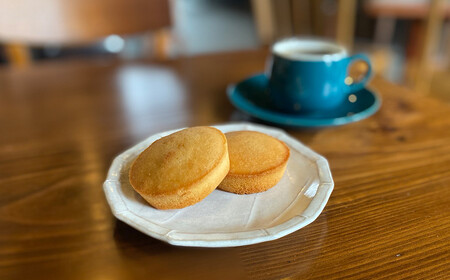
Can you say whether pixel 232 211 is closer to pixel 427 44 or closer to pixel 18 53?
pixel 18 53

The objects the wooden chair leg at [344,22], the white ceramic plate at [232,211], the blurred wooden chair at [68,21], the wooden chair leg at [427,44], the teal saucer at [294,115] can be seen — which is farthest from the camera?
the wooden chair leg at [344,22]

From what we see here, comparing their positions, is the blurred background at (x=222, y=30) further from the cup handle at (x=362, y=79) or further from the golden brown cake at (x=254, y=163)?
the golden brown cake at (x=254, y=163)

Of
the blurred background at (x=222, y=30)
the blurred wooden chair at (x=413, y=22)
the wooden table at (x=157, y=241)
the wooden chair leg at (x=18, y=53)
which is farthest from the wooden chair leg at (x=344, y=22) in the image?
the wooden chair leg at (x=18, y=53)

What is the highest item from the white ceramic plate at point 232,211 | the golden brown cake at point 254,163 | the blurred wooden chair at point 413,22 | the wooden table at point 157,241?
the golden brown cake at point 254,163

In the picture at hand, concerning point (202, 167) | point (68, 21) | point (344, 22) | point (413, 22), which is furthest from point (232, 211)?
point (413, 22)

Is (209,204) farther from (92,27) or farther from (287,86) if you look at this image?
(92,27)

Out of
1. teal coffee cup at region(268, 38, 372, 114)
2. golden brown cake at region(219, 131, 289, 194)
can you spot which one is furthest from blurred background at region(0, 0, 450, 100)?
golden brown cake at region(219, 131, 289, 194)

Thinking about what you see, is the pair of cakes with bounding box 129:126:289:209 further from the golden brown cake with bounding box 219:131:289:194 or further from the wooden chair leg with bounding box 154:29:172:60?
the wooden chair leg with bounding box 154:29:172:60
